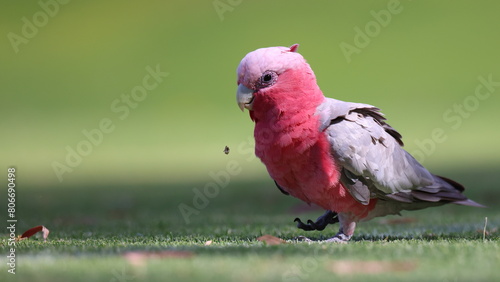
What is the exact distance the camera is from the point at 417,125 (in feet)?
40.7

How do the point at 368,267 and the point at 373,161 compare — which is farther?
Answer: the point at 373,161

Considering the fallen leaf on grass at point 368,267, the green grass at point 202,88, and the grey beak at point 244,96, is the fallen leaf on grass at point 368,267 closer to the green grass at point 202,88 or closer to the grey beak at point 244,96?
the grey beak at point 244,96

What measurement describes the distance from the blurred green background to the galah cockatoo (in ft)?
26.6

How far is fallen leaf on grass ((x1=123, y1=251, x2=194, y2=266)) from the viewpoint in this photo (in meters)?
2.68

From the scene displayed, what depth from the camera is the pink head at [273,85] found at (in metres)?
3.55

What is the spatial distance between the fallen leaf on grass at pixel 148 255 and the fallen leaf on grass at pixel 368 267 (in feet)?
2.04

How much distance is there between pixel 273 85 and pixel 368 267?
4.21ft

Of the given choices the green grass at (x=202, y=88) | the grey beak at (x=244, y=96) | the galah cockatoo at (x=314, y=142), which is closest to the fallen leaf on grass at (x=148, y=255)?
the galah cockatoo at (x=314, y=142)

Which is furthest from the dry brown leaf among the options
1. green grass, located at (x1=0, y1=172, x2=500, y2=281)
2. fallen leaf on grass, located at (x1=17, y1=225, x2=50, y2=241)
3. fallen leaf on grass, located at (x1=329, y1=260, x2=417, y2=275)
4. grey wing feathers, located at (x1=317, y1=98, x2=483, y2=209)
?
fallen leaf on grass, located at (x1=329, y1=260, x2=417, y2=275)

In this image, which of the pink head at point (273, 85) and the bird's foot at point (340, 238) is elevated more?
the pink head at point (273, 85)

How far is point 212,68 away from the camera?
1388 cm

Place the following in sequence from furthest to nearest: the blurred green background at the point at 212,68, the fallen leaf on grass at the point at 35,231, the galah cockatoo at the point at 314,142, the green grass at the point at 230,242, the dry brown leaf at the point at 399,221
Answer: the blurred green background at the point at 212,68 < the dry brown leaf at the point at 399,221 < the fallen leaf on grass at the point at 35,231 < the galah cockatoo at the point at 314,142 < the green grass at the point at 230,242

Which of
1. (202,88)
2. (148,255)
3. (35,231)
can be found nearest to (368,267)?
(148,255)

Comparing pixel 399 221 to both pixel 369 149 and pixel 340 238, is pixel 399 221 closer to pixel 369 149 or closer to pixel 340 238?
pixel 340 238
